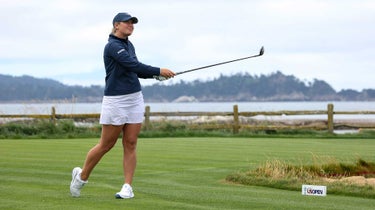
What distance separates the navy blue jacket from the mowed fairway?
1.31 m

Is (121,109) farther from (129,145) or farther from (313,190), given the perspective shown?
(313,190)

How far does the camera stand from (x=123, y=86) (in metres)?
8.98

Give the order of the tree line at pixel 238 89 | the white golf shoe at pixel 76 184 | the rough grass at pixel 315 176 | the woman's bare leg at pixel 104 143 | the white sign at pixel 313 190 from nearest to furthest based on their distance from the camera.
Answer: the woman's bare leg at pixel 104 143
the white golf shoe at pixel 76 184
the white sign at pixel 313 190
the rough grass at pixel 315 176
the tree line at pixel 238 89

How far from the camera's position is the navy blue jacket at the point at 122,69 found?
8867mm

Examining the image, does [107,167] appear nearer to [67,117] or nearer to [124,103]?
[124,103]

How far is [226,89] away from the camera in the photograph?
15925cm

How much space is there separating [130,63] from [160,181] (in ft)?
9.30

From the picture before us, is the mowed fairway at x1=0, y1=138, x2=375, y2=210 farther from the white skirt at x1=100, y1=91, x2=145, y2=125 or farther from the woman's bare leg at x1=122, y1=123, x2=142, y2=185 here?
the white skirt at x1=100, y1=91, x2=145, y2=125

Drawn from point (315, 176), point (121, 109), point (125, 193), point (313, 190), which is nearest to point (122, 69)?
point (121, 109)

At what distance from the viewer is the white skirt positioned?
8945 mm

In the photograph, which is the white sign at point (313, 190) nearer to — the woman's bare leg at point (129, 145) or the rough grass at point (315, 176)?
the rough grass at point (315, 176)

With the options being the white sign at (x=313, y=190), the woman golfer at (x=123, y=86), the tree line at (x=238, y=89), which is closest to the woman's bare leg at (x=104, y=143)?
the woman golfer at (x=123, y=86)

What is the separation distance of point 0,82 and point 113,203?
14405cm

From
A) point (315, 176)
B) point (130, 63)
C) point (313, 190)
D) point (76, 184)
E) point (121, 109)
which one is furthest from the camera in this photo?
point (315, 176)
